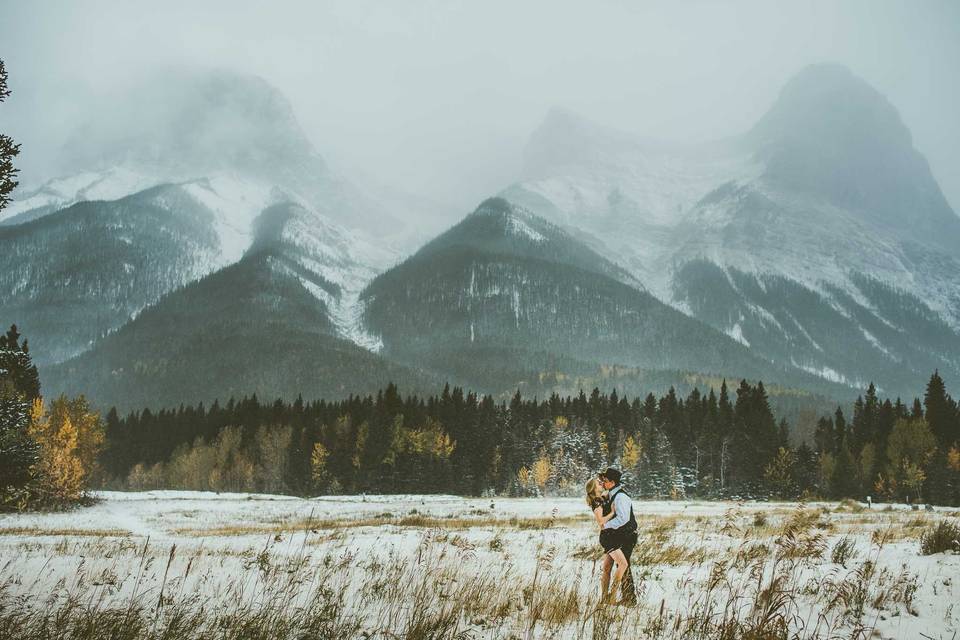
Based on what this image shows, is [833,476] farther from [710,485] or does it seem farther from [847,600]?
[847,600]

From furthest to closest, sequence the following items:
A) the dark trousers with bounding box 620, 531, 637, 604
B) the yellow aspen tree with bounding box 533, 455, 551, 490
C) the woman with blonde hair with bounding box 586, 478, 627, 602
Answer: the yellow aspen tree with bounding box 533, 455, 551, 490, the woman with blonde hair with bounding box 586, 478, 627, 602, the dark trousers with bounding box 620, 531, 637, 604

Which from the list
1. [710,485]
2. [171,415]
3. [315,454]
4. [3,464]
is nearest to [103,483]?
[171,415]

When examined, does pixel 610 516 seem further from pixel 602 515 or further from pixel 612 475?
pixel 612 475

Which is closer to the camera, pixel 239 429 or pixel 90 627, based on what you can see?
pixel 90 627

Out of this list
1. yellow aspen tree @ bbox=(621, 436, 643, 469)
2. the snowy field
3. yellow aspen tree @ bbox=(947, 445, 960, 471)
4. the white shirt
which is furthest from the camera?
yellow aspen tree @ bbox=(621, 436, 643, 469)

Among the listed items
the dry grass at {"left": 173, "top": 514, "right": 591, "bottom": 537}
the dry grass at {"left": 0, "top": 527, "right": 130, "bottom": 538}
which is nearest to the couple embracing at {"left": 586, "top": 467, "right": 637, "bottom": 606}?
the dry grass at {"left": 173, "top": 514, "right": 591, "bottom": 537}

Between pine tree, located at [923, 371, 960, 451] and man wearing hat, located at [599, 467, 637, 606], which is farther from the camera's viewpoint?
pine tree, located at [923, 371, 960, 451]

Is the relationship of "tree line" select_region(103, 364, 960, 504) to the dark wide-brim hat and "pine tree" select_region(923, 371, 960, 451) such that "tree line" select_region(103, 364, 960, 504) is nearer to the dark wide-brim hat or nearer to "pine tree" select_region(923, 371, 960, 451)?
"pine tree" select_region(923, 371, 960, 451)

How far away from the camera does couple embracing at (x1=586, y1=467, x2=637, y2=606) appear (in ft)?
30.6

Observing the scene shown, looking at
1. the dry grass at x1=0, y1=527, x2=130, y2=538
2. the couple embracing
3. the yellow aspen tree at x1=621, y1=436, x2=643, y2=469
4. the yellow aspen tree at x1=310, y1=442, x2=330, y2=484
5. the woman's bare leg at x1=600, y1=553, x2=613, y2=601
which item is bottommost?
the yellow aspen tree at x1=310, y1=442, x2=330, y2=484

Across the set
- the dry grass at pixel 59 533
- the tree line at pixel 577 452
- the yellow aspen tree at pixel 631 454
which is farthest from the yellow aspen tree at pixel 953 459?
the dry grass at pixel 59 533

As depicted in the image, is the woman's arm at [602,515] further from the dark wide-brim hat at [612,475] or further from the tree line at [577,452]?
the tree line at [577,452]

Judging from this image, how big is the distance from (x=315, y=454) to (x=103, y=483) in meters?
51.6

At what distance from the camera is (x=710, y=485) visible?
8381 cm
